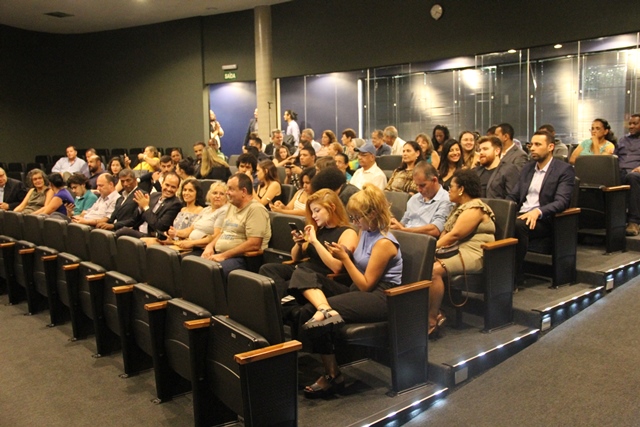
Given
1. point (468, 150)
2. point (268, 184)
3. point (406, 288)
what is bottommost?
point (406, 288)

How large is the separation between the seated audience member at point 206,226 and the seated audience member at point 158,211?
315 mm

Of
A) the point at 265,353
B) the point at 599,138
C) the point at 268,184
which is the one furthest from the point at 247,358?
the point at 599,138

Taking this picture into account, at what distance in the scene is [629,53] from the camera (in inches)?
298

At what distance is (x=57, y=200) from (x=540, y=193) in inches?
184

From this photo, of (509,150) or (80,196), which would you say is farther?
(80,196)

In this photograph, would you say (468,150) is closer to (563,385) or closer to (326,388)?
(563,385)

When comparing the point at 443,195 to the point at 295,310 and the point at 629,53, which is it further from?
the point at 629,53

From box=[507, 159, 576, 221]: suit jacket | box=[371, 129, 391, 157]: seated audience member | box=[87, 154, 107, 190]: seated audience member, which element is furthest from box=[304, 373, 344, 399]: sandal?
box=[87, 154, 107, 190]: seated audience member

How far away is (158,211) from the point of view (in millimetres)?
5078

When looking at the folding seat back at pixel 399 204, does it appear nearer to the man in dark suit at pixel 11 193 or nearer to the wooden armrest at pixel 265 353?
the wooden armrest at pixel 265 353

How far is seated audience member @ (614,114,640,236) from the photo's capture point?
17.1ft

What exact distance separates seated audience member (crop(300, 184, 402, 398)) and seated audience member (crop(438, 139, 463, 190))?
201 cm

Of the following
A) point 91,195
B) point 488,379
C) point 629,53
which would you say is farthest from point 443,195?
point 629,53

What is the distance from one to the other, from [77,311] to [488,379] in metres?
2.86
